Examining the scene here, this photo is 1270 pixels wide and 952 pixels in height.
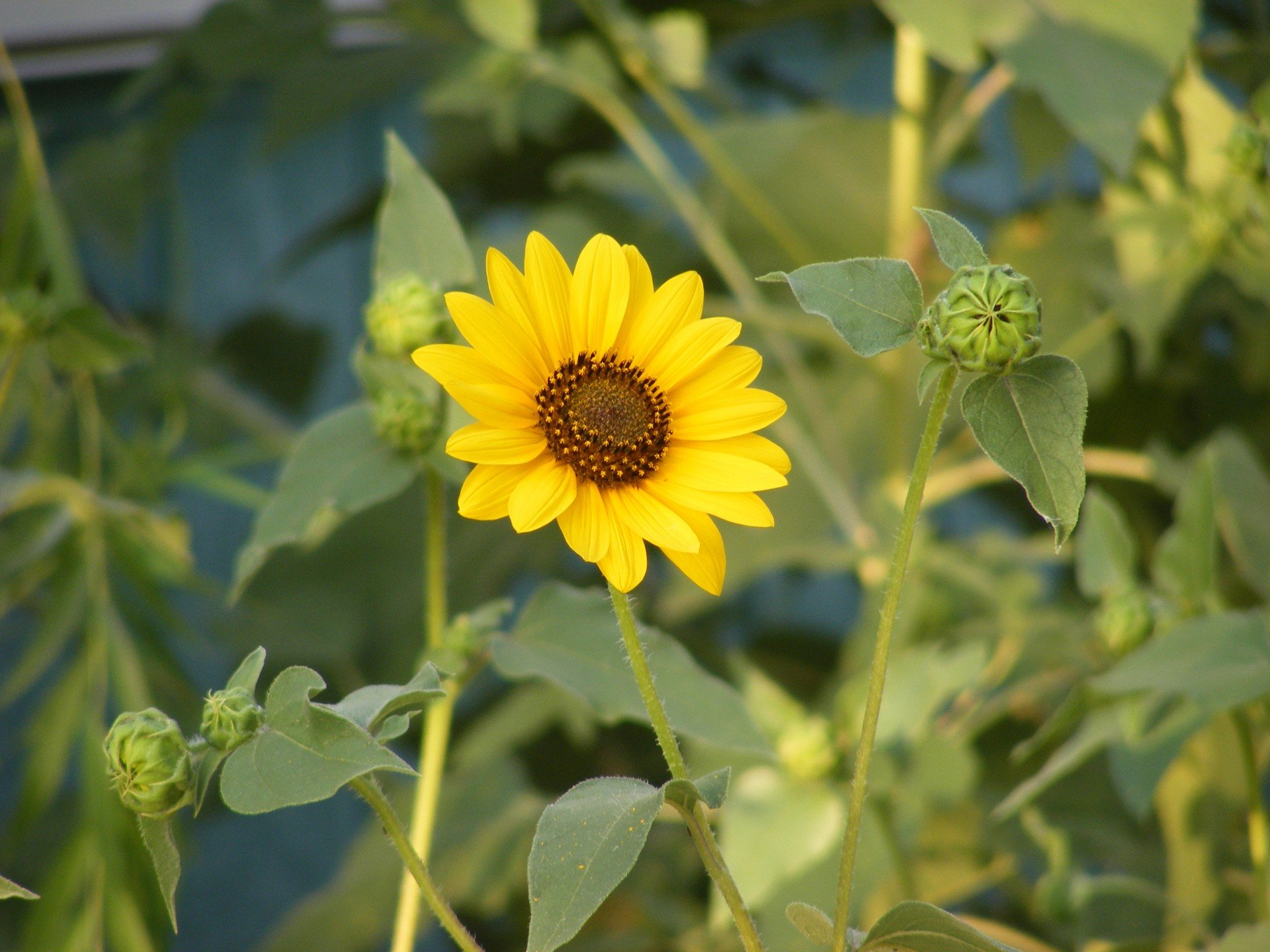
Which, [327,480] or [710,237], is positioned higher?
[327,480]

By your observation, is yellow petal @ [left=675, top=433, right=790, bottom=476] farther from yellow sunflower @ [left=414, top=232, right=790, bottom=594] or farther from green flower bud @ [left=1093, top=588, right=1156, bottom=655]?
green flower bud @ [left=1093, top=588, right=1156, bottom=655]

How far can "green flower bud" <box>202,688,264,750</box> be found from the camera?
0.89 ft

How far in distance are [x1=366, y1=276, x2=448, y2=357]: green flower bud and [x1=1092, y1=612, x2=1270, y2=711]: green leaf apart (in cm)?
24

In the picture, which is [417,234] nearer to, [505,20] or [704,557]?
[704,557]

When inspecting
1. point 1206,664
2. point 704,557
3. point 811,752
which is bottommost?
point 811,752

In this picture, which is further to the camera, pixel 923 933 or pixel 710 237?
pixel 710 237

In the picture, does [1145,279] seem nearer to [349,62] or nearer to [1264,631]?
[1264,631]

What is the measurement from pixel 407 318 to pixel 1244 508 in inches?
14.5

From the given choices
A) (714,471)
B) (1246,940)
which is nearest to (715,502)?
(714,471)

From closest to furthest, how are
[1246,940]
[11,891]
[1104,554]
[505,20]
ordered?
[11,891], [1246,940], [1104,554], [505,20]

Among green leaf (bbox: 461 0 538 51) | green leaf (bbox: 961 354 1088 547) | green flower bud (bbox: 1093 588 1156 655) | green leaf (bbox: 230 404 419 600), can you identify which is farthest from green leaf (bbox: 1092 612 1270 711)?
green leaf (bbox: 461 0 538 51)

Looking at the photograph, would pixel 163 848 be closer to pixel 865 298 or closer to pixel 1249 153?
pixel 865 298

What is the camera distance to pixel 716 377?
29cm

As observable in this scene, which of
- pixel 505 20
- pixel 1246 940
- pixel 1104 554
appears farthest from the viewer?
pixel 505 20
